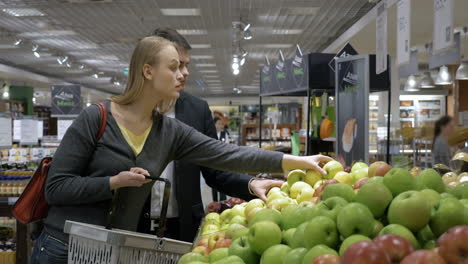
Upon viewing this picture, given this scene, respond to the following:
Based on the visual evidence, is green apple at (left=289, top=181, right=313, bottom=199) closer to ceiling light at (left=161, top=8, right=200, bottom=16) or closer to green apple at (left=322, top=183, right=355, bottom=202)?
green apple at (left=322, top=183, right=355, bottom=202)

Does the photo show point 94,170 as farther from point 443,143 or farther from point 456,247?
point 443,143

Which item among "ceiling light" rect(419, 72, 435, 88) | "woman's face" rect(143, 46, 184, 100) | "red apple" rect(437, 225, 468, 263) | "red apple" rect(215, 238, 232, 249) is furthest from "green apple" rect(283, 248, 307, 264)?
"ceiling light" rect(419, 72, 435, 88)

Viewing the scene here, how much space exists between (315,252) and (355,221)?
0.15 m

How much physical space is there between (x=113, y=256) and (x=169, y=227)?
111cm

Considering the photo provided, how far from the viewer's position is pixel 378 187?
1442 millimetres

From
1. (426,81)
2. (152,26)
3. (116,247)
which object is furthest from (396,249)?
(426,81)

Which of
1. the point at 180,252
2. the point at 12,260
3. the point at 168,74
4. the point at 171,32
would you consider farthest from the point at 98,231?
the point at 12,260

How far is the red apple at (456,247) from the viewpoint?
108 cm

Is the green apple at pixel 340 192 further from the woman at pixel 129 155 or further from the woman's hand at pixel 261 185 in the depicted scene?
the woman's hand at pixel 261 185

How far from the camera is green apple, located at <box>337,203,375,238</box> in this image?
1.30 m

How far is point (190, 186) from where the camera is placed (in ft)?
9.36

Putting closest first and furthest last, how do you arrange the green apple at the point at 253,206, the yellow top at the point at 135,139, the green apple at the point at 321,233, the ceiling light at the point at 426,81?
the green apple at the point at 321,233 → the yellow top at the point at 135,139 → the green apple at the point at 253,206 → the ceiling light at the point at 426,81

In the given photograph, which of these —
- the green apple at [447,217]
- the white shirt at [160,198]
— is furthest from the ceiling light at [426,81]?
the green apple at [447,217]

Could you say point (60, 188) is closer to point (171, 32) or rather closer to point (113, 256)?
point (113, 256)
